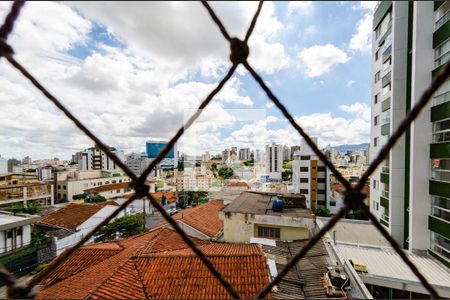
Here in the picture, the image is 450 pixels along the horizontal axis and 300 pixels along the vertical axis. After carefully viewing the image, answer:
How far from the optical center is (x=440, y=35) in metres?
6.74

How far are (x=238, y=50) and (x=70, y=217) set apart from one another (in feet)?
46.0

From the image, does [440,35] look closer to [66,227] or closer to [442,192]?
[442,192]

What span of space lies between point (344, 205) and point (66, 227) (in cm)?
1356

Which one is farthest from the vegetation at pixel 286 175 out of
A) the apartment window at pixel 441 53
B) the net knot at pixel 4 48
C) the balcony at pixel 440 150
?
the net knot at pixel 4 48

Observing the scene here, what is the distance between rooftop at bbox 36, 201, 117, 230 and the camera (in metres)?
11.2

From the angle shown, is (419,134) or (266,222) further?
(419,134)

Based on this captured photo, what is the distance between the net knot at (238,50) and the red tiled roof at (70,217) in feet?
42.6

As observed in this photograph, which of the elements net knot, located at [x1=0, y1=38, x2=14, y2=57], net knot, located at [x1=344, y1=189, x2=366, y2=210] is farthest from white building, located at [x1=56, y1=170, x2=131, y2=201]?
net knot, located at [x1=344, y1=189, x2=366, y2=210]

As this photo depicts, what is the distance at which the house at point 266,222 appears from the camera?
6.00m

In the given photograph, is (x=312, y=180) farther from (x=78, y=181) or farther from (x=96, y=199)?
(x=78, y=181)

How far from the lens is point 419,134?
734cm

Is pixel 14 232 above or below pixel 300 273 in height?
below

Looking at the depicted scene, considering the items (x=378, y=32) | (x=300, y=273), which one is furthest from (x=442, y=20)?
(x=300, y=273)

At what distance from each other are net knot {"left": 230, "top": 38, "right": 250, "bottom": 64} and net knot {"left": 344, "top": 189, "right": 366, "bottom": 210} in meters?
0.45
